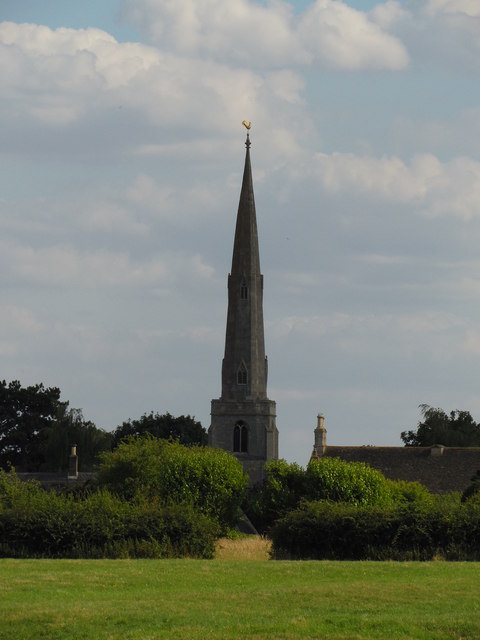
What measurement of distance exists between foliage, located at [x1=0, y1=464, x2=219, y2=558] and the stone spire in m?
73.6

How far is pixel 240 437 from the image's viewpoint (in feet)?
346

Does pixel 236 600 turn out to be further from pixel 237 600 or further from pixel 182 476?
pixel 182 476

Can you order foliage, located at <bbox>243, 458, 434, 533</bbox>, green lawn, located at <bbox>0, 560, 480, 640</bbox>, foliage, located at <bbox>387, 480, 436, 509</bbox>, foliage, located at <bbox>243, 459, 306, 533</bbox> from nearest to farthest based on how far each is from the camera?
A: green lawn, located at <bbox>0, 560, 480, 640</bbox> < foliage, located at <bbox>243, 458, 434, 533</bbox> < foliage, located at <bbox>387, 480, 436, 509</bbox> < foliage, located at <bbox>243, 459, 306, 533</bbox>

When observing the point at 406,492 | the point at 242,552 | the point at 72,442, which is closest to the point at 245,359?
the point at 72,442

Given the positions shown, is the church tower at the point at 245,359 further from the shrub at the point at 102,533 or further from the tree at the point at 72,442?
the shrub at the point at 102,533

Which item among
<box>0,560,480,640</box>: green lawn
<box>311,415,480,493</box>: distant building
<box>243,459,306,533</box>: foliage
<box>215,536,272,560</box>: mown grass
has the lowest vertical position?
<box>0,560,480,640</box>: green lawn

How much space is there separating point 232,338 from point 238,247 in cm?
808

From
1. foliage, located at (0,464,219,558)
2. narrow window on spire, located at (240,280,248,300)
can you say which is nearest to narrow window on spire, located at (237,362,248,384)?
narrow window on spire, located at (240,280,248,300)

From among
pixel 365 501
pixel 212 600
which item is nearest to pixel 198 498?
pixel 365 501

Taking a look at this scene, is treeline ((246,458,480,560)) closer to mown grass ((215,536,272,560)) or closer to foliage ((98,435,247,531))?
mown grass ((215,536,272,560))

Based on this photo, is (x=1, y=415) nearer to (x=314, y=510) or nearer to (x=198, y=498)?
(x=198, y=498)

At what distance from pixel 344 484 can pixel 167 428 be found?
67.5 metres

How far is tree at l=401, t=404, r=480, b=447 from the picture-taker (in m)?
103

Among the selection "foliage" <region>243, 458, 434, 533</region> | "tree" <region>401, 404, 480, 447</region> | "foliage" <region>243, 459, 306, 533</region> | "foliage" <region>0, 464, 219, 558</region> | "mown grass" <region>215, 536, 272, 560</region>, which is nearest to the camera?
"foliage" <region>0, 464, 219, 558</region>
